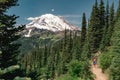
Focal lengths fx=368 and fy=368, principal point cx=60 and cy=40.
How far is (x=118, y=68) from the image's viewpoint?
59.4 metres

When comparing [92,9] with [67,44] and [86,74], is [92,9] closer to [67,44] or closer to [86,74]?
[67,44]

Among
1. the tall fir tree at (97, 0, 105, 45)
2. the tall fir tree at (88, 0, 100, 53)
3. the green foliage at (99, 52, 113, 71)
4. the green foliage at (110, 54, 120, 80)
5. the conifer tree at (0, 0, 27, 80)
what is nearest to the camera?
the conifer tree at (0, 0, 27, 80)

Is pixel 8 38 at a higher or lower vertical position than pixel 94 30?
lower

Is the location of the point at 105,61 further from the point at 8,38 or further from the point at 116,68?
the point at 8,38

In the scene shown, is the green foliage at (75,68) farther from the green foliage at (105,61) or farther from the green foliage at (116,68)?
the green foliage at (105,61)

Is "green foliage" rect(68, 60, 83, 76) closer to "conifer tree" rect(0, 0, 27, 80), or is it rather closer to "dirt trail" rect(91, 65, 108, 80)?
"dirt trail" rect(91, 65, 108, 80)

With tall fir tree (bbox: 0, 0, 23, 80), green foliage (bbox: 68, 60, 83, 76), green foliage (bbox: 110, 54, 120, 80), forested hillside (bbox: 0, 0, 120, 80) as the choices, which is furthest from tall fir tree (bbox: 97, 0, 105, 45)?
tall fir tree (bbox: 0, 0, 23, 80)

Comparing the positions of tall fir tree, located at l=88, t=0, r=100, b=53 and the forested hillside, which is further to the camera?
tall fir tree, located at l=88, t=0, r=100, b=53

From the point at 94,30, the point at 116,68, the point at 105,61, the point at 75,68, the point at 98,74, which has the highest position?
the point at 94,30

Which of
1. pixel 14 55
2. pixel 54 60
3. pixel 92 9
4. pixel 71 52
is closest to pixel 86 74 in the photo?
pixel 14 55

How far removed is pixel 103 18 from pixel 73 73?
51.7 metres

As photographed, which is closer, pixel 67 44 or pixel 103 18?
pixel 103 18

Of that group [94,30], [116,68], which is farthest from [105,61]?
[94,30]

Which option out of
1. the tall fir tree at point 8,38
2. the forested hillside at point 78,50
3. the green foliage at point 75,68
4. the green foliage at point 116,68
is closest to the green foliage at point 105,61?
the forested hillside at point 78,50
